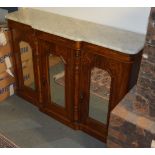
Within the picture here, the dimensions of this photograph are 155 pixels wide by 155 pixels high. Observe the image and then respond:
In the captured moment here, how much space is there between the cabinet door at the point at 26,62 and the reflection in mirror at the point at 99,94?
0.55 meters

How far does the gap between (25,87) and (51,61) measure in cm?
56

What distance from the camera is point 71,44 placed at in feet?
5.67

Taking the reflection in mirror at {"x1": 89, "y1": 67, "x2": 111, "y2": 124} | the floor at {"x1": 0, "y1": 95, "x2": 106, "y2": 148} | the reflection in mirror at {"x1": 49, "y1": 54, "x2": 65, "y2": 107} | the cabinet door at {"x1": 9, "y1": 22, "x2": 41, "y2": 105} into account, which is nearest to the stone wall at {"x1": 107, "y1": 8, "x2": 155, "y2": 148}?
the reflection in mirror at {"x1": 89, "y1": 67, "x2": 111, "y2": 124}

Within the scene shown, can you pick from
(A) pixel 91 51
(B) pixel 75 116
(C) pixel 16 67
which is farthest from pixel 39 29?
(B) pixel 75 116

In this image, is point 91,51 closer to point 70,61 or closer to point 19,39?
point 70,61

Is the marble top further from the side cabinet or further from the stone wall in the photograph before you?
the stone wall

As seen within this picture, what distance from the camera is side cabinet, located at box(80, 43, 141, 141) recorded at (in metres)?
1.59

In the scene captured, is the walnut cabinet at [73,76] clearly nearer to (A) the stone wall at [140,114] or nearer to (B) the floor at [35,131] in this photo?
(B) the floor at [35,131]

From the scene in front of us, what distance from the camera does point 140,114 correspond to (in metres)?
1.46

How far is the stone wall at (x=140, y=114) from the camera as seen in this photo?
131cm

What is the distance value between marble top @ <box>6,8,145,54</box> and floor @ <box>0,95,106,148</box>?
0.84m

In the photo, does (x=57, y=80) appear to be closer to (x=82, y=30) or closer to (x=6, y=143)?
(x=82, y=30)

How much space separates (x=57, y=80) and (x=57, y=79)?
0.04 ft

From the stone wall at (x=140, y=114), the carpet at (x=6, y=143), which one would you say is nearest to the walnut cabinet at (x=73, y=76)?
the stone wall at (x=140, y=114)
